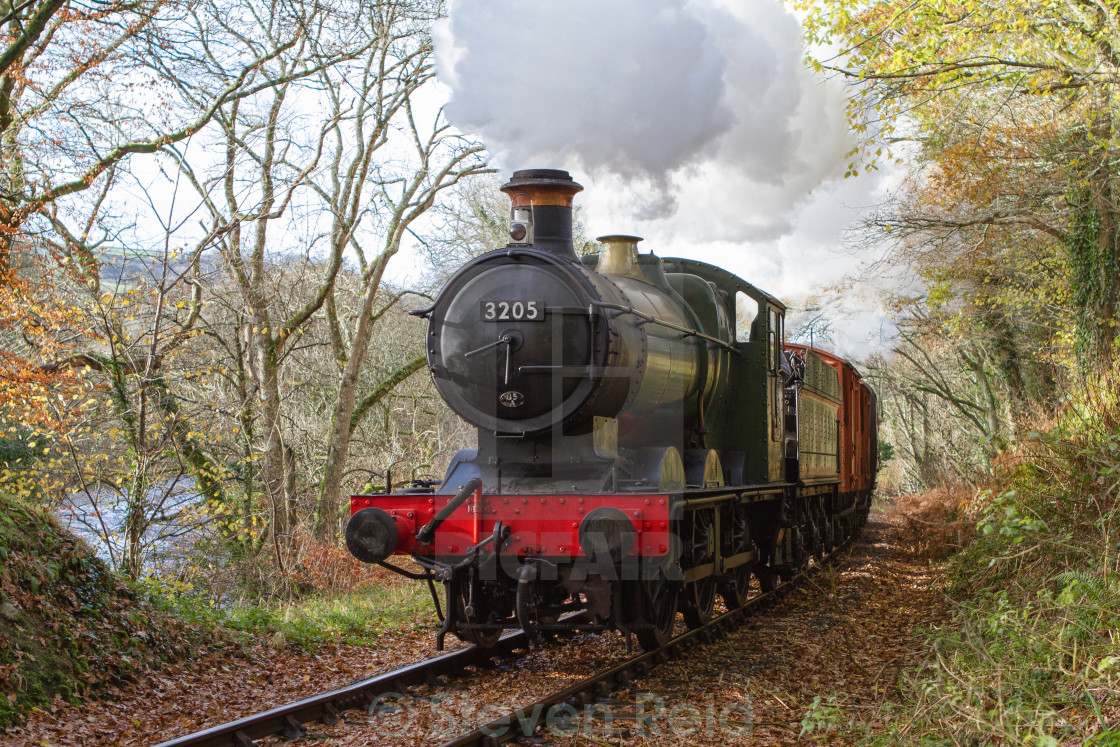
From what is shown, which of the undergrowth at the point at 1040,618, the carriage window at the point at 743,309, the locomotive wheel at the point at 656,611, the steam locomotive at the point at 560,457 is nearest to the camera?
the undergrowth at the point at 1040,618

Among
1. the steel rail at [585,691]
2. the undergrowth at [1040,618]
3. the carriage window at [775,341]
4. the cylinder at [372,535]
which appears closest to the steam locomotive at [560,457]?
the cylinder at [372,535]

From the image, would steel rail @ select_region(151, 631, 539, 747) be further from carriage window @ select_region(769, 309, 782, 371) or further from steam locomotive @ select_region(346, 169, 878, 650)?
carriage window @ select_region(769, 309, 782, 371)

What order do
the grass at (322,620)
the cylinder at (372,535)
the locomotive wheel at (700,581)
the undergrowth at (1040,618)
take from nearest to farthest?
the undergrowth at (1040,618) → the cylinder at (372,535) → the locomotive wheel at (700,581) → the grass at (322,620)

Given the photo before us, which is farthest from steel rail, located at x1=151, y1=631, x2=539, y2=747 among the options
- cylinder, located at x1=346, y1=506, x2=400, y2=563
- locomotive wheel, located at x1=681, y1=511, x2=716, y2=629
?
locomotive wheel, located at x1=681, y1=511, x2=716, y2=629

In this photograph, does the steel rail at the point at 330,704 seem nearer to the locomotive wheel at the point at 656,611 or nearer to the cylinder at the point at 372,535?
the cylinder at the point at 372,535

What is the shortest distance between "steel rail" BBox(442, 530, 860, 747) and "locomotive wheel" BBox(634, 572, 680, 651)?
0.12m

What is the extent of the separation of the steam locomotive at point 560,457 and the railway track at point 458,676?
30 cm

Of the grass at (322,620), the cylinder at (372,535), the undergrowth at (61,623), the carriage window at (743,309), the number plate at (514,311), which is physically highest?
the carriage window at (743,309)

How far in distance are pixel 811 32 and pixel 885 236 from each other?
364 centimetres

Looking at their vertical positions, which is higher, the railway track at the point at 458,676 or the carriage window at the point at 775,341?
the carriage window at the point at 775,341

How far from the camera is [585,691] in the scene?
5762mm

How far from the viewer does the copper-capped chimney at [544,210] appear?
6.65m

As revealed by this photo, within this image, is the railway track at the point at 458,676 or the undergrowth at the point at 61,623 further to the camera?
the undergrowth at the point at 61,623

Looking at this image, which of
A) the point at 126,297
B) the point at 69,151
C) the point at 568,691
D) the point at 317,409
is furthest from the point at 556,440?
the point at 317,409
